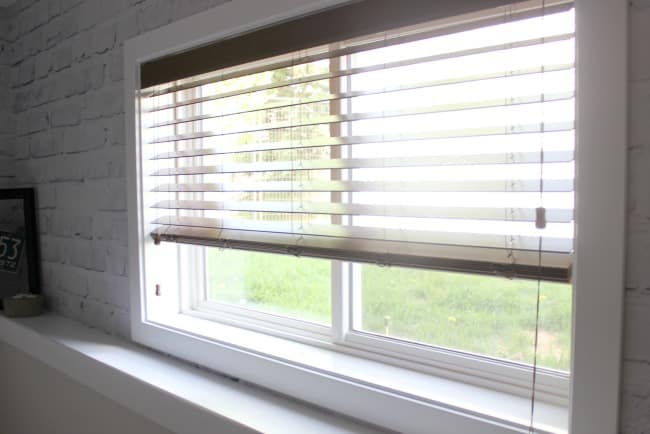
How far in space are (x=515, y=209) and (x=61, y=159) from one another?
176 centimetres

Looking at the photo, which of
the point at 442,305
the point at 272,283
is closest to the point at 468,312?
the point at 442,305

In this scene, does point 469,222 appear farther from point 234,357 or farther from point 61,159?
point 61,159

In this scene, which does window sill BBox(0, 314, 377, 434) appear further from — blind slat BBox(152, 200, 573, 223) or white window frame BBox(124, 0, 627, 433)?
blind slat BBox(152, 200, 573, 223)

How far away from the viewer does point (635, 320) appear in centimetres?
70

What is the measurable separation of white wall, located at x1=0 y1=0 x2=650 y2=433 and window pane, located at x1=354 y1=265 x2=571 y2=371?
0.90 meters

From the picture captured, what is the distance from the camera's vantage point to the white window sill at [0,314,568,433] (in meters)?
0.96

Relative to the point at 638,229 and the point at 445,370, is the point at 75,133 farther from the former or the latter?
the point at 638,229

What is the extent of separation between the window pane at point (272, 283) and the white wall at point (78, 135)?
34 centimetres

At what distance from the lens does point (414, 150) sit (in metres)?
0.96

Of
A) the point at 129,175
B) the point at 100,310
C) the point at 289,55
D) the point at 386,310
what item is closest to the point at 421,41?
the point at 289,55

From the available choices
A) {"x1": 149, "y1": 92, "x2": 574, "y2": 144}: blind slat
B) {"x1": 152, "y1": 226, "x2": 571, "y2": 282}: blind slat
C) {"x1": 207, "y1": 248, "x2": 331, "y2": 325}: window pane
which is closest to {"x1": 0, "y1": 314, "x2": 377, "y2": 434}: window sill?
{"x1": 207, "y1": 248, "x2": 331, "y2": 325}: window pane

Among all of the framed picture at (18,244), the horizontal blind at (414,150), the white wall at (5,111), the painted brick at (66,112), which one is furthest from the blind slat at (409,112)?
the white wall at (5,111)

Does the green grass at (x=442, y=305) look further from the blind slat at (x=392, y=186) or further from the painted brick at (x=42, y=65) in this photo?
the painted brick at (x=42, y=65)

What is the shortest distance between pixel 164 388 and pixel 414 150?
90cm
